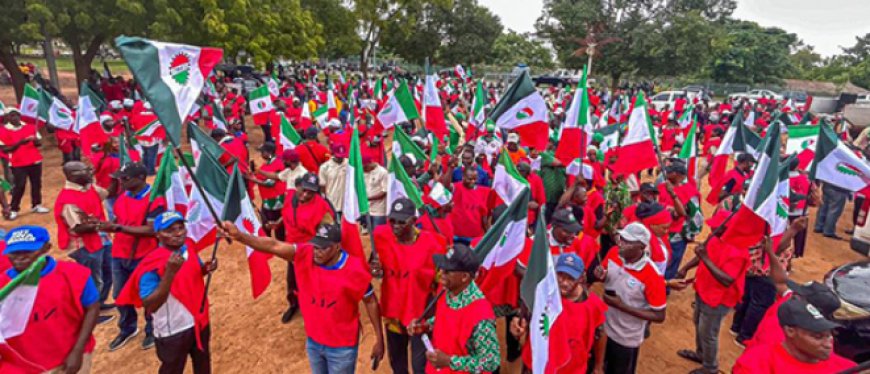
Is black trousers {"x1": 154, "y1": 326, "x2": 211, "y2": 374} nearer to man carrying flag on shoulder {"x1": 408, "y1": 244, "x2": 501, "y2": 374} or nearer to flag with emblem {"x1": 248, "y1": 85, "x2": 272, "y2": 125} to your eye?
man carrying flag on shoulder {"x1": 408, "y1": 244, "x2": 501, "y2": 374}

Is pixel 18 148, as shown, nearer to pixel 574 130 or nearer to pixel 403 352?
pixel 403 352

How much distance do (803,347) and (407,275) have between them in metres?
2.59

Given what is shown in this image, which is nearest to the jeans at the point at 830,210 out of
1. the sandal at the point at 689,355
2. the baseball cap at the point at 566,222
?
the sandal at the point at 689,355

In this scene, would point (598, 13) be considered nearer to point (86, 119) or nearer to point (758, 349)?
point (86, 119)

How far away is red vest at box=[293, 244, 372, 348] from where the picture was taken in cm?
341

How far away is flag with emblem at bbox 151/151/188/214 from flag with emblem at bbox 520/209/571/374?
4029 mm

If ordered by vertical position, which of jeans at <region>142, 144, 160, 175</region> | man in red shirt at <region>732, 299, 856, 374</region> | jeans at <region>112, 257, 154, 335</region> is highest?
man in red shirt at <region>732, 299, 856, 374</region>

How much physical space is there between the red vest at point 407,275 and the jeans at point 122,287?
2.87 metres

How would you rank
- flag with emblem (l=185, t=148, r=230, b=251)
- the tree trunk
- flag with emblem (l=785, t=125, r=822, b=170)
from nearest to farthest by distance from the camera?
flag with emblem (l=185, t=148, r=230, b=251), flag with emblem (l=785, t=125, r=822, b=170), the tree trunk

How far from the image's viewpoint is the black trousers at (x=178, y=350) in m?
3.75

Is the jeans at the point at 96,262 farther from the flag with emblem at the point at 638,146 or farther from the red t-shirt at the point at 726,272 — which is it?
the flag with emblem at the point at 638,146

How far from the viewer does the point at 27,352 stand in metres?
3.13

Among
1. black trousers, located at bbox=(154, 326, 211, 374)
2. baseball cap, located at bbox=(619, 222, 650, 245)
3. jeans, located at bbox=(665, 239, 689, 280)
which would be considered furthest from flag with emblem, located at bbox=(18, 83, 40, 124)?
jeans, located at bbox=(665, 239, 689, 280)

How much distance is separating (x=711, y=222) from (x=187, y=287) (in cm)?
547
